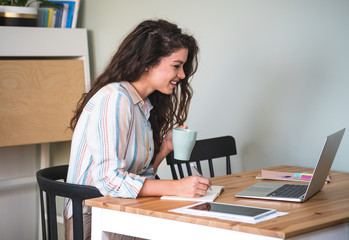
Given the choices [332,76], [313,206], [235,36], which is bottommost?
[313,206]

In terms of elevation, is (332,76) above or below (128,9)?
below

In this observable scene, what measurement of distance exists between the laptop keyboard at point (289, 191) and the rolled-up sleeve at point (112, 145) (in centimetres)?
42

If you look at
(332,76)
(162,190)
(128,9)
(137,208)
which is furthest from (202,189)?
(128,9)

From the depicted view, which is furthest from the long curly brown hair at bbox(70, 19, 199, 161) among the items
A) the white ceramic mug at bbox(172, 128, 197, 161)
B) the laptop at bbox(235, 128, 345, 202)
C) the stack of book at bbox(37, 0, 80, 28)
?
the stack of book at bbox(37, 0, 80, 28)

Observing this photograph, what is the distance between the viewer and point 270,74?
2.42 meters

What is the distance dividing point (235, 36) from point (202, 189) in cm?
124

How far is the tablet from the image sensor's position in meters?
1.26

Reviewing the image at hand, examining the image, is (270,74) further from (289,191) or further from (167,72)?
(289,191)

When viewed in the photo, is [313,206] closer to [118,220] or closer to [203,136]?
[118,220]

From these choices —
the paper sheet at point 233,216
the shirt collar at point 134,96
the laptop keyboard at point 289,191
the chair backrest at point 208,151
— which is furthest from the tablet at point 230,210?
the chair backrest at point 208,151

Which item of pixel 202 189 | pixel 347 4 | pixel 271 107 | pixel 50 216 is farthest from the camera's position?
pixel 271 107

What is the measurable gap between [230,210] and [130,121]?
50 centimetres

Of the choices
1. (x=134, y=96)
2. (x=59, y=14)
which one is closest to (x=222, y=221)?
(x=134, y=96)

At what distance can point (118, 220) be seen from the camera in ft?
4.71
